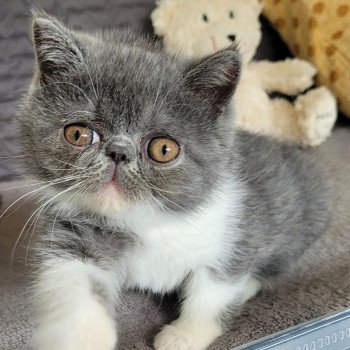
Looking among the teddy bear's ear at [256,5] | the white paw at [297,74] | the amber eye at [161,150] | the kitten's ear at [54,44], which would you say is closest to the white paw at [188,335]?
the amber eye at [161,150]

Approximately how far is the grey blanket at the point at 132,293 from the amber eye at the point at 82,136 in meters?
0.31

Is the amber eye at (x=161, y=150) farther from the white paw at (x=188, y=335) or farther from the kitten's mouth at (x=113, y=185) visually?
the white paw at (x=188, y=335)

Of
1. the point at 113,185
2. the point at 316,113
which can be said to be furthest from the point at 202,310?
the point at 316,113

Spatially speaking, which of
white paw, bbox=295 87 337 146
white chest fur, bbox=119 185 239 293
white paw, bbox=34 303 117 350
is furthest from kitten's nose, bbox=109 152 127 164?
white paw, bbox=295 87 337 146

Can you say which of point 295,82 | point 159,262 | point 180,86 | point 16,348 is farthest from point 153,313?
point 295,82

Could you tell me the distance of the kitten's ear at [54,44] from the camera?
2.73 feet

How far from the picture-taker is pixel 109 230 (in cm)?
90

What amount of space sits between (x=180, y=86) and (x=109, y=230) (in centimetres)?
25

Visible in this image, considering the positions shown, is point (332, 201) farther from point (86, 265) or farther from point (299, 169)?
point (86, 265)

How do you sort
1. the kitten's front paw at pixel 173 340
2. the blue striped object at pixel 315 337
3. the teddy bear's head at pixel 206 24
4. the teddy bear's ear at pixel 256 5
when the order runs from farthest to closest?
the teddy bear's ear at pixel 256 5 → the teddy bear's head at pixel 206 24 → the kitten's front paw at pixel 173 340 → the blue striped object at pixel 315 337

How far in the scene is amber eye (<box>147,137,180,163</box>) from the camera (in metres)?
0.81

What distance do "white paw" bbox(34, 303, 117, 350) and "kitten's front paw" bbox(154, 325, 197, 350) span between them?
9 cm

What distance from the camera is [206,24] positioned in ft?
5.02

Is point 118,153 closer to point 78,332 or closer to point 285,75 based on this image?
point 78,332
